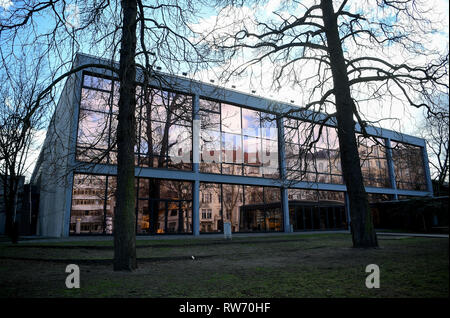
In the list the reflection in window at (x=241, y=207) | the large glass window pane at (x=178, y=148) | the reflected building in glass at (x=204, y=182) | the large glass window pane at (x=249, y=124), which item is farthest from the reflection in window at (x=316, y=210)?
the large glass window pane at (x=178, y=148)

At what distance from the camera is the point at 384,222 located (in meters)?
29.9

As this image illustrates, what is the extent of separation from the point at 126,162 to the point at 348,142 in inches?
291

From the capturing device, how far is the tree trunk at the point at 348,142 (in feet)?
31.4

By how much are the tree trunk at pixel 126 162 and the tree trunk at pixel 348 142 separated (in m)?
6.89

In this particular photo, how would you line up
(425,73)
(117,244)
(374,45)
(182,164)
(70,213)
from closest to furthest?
1. (117,244)
2. (425,73)
3. (374,45)
4. (70,213)
5. (182,164)

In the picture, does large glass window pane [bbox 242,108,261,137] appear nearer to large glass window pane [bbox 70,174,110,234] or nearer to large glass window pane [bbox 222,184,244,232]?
large glass window pane [bbox 222,184,244,232]

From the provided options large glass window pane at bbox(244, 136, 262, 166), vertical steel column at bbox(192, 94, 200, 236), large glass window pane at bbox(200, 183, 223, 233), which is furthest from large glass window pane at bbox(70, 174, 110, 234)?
large glass window pane at bbox(244, 136, 262, 166)

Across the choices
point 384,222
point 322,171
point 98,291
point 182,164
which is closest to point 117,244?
point 98,291

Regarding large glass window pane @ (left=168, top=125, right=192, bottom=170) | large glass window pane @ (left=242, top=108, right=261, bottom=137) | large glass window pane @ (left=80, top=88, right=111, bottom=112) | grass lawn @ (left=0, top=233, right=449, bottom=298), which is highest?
large glass window pane @ (left=242, top=108, right=261, bottom=137)

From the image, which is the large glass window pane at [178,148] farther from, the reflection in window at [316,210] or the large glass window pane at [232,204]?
the reflection in window at [316,210]

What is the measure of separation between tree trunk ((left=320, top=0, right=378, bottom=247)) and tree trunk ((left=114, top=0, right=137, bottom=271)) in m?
6.89

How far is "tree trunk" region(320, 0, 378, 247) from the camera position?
31.4 ft
